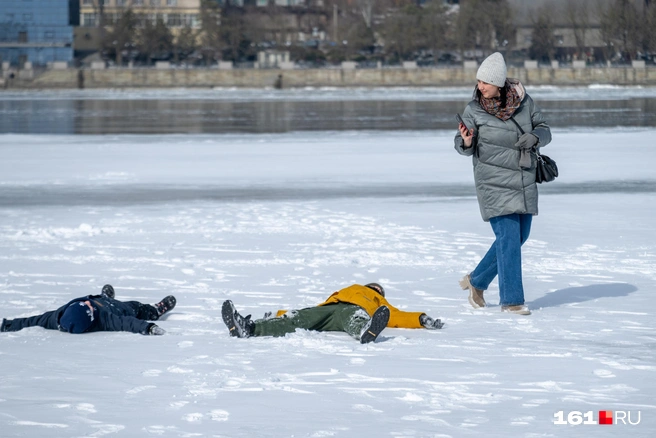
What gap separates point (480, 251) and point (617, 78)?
213ft

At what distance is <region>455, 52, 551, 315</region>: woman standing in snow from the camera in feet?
19.6

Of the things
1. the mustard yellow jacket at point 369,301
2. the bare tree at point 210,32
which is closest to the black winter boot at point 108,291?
the mustard yellow jacket at point 369,301

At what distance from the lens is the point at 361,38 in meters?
85.3

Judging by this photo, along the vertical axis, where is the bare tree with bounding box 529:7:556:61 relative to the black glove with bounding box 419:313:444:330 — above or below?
above

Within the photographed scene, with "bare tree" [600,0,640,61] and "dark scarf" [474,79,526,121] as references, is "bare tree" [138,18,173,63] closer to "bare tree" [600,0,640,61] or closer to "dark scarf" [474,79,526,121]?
"bare tree" [600,0,640,61]

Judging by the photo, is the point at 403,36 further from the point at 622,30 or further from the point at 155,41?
the point at 155,41

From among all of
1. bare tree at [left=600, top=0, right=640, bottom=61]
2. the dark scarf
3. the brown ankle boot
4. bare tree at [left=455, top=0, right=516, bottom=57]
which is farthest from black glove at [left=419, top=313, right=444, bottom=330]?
bare tree at [left=600, top=0, right=640, bottom=61]

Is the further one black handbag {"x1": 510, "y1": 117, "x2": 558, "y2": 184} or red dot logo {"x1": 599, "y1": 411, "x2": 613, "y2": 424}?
black handbag {"x1": 510, "y1": 117, "x2": 558, "y2": 184}

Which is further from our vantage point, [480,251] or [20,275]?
[480,251]

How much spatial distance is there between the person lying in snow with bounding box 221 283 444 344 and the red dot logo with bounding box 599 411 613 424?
1.39m

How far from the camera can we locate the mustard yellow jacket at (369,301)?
18.0ft

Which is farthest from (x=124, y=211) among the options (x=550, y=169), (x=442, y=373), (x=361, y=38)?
(x=361, y=38)

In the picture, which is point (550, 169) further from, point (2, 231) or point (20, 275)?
point (2, 231)

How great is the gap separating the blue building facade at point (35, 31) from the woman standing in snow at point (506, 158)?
81144 millimetres
